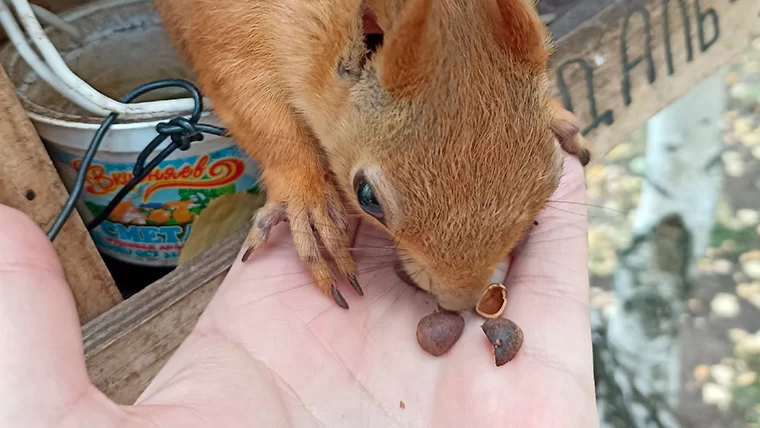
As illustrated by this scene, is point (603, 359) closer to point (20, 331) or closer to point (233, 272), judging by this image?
point (233, 272)

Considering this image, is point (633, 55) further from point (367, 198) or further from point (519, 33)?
point (367, 198)

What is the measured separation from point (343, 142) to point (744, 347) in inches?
66.3

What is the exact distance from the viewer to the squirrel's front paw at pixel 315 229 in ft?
3.74

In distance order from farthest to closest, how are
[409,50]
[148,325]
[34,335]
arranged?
[148,325], [409,50], [34,335]

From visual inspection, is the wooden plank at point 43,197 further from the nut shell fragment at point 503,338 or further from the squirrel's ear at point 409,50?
the nut shell fragment at point 503,338

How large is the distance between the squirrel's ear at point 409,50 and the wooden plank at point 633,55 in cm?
80

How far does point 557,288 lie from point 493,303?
158mm

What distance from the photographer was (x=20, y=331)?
25.6 inches

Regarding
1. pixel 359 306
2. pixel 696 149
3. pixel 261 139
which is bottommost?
pixel 696 149

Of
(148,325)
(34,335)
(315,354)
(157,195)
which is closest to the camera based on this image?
(34,335)

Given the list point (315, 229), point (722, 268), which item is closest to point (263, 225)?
point (315, 229)

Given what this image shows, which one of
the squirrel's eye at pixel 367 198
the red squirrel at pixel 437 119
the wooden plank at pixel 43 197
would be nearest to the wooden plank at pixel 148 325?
the wooden plank at pixel 43 197

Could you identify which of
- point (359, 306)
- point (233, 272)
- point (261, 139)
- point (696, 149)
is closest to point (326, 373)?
point (359, 306)

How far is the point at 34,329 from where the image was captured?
0.66m
